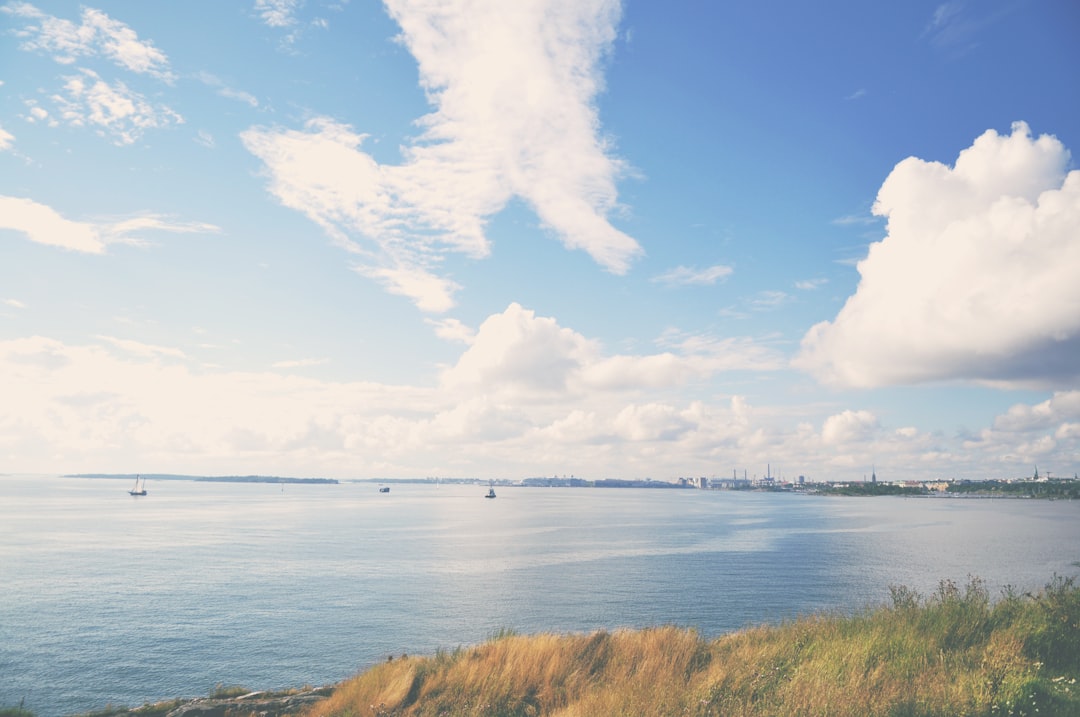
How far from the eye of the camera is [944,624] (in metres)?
17.2

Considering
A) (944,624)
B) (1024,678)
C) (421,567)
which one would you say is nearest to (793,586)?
(421,567)

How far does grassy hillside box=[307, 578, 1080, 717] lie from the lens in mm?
11852

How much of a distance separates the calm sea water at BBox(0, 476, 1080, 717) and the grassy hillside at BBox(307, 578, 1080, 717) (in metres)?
22.3

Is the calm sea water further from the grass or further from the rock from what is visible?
the grass

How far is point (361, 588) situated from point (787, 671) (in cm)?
5664

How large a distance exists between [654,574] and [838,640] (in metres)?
56.2

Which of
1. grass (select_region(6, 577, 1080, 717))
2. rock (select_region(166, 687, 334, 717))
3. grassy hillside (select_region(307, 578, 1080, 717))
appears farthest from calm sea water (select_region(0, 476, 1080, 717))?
grass (select_region(6, 577, 1080, 717))

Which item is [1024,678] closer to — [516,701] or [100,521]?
[516,701]

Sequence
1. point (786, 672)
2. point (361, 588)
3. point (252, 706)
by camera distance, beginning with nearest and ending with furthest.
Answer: point (786, 672), point (252, 706), point (361, 588)

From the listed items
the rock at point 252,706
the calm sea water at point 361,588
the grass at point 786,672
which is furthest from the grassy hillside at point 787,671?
the calm sea water at point 361,588

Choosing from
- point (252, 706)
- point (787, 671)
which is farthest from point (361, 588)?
point (787, 671)

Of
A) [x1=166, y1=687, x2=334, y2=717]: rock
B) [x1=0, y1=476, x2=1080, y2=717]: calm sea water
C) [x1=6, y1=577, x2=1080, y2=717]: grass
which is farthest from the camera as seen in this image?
[x1=0, y1=476, x2=1080, y2=717]: calm sea water

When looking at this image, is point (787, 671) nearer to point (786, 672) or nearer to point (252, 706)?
point (786, 672)

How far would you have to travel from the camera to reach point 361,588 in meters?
62.9
